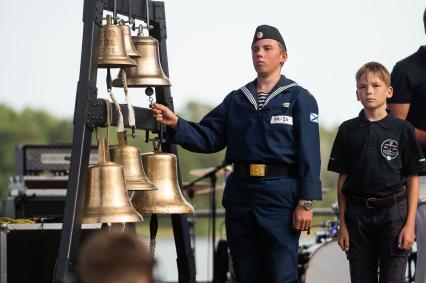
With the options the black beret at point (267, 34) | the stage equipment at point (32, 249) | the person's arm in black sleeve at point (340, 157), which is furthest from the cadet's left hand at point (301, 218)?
the stage equipment at point (32, 249)

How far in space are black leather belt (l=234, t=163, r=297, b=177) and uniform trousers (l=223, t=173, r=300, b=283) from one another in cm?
2

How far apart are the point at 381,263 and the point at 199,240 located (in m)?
6.34

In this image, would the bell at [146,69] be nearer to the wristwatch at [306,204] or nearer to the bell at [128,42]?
the bell at [128,42]

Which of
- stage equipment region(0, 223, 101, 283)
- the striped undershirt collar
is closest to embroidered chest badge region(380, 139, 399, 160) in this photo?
the striped undershirt collar

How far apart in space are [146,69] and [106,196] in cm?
81

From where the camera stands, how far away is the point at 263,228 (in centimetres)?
549

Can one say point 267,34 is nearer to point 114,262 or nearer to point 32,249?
point 32,249

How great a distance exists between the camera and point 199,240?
470 inches

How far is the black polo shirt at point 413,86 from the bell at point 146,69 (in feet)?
4.57

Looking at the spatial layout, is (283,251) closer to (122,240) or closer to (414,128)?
(414,128)

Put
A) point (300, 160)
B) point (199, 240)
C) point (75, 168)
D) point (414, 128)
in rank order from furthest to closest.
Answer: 1. point (199, 240)
2. point (414, 128)
3. point (300, 160)
4. point (75, 168)

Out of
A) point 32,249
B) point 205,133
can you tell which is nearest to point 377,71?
point 205,133

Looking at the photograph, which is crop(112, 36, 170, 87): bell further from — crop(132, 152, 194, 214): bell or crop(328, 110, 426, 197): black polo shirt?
Result: crop(328, 110, 426, 197): black polo shirt

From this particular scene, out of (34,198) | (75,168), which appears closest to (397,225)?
(75,168)
